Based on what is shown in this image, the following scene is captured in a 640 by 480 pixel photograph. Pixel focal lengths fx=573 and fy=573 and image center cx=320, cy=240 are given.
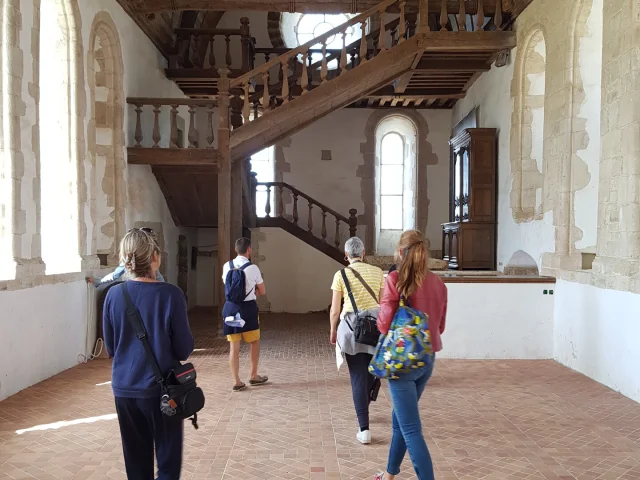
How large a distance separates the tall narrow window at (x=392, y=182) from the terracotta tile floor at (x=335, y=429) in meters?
7.97

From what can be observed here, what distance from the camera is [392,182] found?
14.6 m

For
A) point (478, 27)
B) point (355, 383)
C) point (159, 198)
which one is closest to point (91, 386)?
point (355, 383)

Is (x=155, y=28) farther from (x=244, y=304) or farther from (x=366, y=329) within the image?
(x=366, y=329)

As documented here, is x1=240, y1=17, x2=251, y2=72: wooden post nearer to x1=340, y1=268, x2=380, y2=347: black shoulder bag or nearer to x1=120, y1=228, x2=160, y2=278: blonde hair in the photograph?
x1=340, y1=268, x2=380, y2=347: black shoulder bag

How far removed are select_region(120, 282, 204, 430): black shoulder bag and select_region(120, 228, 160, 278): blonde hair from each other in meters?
0.09

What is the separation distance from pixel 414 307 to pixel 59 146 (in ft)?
18.9

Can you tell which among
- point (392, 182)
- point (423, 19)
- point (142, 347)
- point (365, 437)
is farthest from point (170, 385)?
point (392, 182)

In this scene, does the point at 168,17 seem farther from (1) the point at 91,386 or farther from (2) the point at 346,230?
(1) the point at 91,386

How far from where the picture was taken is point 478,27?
29.4ft

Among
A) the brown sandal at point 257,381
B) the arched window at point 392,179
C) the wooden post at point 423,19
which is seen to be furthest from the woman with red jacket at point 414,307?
the arched window at point 392,179

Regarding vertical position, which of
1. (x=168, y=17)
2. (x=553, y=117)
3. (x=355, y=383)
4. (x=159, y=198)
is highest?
(x=168, y=17)

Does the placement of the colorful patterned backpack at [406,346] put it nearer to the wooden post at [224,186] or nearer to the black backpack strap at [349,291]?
the black backpack strap at [349,291]

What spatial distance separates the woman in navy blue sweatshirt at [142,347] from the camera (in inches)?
99.5

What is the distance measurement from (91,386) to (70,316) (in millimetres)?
1198
